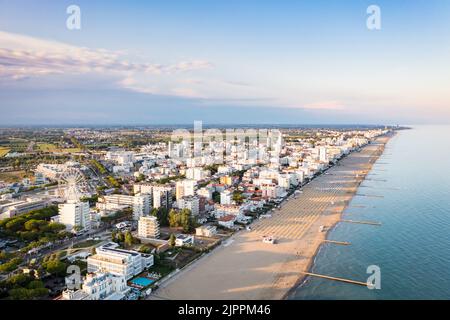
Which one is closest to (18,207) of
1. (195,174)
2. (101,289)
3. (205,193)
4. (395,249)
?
(205,193)

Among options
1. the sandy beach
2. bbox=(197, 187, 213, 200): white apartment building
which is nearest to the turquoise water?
the sandy beach

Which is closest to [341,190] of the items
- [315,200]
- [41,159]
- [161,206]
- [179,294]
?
[315,200]

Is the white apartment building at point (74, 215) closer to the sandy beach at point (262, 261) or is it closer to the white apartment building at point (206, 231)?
the white apartment building at point (206, 231)

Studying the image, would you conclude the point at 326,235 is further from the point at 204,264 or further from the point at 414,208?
the point at 414,208

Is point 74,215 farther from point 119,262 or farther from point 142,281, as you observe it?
point 142,281

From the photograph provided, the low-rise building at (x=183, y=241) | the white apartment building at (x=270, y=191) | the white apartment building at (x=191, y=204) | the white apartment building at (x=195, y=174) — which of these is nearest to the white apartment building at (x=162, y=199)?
the white apartment building at (x=191, y=204)

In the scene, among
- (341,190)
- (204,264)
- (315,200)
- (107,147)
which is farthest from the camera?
(107,147)
